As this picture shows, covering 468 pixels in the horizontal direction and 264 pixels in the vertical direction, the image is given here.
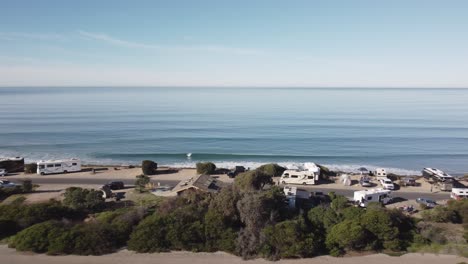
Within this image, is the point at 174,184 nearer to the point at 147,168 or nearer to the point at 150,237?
the point at 147,168

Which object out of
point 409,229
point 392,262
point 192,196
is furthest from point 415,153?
point 192,196

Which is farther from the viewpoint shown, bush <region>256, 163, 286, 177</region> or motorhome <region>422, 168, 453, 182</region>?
bush <region>256, 163, 286, 177</region>

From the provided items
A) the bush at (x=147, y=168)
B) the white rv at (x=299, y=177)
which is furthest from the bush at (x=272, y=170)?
the bush at (x=147, y=168)

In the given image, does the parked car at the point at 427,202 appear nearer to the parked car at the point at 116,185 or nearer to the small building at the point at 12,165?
the parked car at the point at 116,185

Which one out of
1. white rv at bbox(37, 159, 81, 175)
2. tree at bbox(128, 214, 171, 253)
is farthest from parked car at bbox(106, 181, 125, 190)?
tree at bbox(128, 214, 171, 253)

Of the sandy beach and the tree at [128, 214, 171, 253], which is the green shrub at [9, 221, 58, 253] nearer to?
the sandy beach

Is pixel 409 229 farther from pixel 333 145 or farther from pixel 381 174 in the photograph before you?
pixel 333 145
